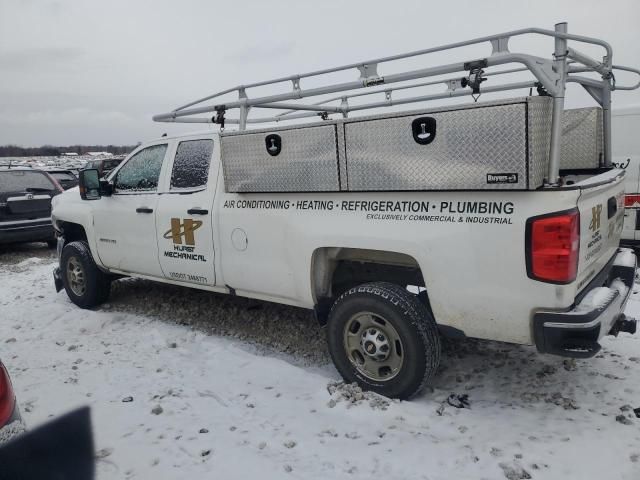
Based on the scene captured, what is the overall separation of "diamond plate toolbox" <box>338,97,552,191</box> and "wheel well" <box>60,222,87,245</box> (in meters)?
4.21

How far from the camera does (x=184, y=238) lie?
4742mm

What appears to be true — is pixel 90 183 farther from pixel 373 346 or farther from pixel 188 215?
pixel 373 346

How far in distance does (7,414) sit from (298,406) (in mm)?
1903

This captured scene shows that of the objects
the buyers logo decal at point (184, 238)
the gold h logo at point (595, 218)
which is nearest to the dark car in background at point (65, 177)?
the buyers logo decal at point (184, 238)

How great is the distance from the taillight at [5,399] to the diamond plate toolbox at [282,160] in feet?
7.27

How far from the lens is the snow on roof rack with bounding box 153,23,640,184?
9.55 ft

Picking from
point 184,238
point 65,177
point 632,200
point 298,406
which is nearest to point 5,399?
point 298,406

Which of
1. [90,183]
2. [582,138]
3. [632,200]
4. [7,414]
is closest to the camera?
[7,414]

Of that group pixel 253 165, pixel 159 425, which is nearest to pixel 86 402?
pixel 159 425

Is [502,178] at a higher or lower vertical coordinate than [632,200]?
higher

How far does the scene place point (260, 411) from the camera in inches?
138

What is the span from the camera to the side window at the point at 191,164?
4.63m

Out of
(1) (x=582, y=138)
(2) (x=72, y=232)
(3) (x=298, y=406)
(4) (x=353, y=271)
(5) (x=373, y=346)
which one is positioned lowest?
(3) (x=298, y=406)

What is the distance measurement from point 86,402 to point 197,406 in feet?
2.84
